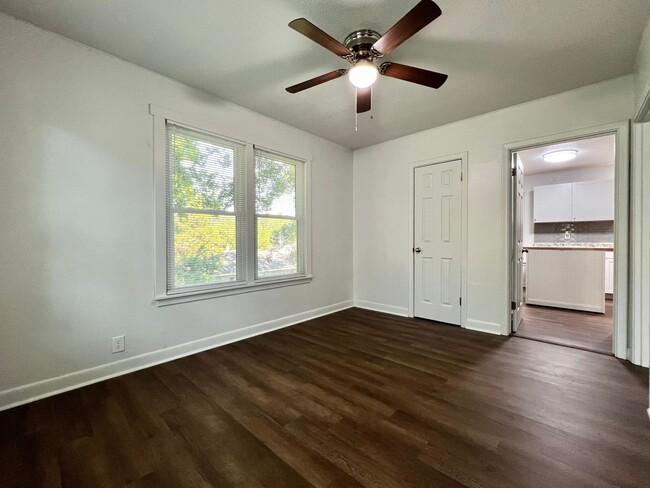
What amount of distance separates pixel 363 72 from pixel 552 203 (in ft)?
18.8

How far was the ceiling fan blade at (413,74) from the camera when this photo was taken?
6.20 ft

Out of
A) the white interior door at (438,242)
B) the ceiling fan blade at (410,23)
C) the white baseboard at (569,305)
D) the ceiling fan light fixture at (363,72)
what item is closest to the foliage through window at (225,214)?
the ceiling fan light fixture at (363,72)

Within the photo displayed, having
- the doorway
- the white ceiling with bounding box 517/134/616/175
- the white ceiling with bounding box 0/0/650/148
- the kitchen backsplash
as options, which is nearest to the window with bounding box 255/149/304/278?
the white ceiling with bounding box 0/0/650/148

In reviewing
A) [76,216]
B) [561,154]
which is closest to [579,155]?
[561,154]

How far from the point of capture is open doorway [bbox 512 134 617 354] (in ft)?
10.8

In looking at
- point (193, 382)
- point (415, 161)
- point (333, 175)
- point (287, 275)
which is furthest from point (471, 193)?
point (193, 382)

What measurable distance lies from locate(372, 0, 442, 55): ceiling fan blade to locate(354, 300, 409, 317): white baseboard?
3.28 meters

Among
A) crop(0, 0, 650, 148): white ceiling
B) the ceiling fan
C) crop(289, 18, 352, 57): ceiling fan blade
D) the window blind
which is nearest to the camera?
crop(289, 18, 352, 57): ceiling fan blade

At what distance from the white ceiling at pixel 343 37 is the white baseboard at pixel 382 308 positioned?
2.75m

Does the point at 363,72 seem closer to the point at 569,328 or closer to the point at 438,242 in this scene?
the point at 438,242

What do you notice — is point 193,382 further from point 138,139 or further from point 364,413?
point 138,139

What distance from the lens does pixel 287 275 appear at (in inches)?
142

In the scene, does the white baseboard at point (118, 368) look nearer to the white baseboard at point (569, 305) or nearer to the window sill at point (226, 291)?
the window sill at point (226, 291)

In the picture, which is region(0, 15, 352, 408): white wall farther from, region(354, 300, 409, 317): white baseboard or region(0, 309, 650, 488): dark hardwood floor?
region(354, 300, 409, 317): white baseboard
